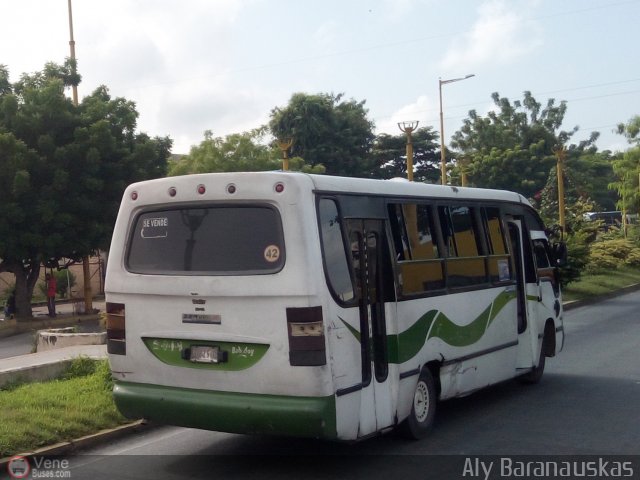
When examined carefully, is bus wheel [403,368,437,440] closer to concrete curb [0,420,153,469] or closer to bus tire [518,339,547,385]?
concrete curb [0,420,153,469]

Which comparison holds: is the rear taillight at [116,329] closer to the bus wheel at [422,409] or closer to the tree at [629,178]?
the bus wheel at [422,409]

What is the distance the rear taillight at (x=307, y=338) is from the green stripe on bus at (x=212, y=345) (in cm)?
27

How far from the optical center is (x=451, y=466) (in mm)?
7336

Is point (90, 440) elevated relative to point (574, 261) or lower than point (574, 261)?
lower

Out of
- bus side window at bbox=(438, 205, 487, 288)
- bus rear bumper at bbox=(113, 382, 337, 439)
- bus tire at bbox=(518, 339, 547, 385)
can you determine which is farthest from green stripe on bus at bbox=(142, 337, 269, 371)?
bus tire at bbox=(518, 339, 547, 385)

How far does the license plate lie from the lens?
712 centimetres

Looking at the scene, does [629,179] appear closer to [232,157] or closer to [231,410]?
[232,157]

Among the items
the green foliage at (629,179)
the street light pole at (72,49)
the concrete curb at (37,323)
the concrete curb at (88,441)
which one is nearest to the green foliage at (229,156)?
the street light pole at (72,49)

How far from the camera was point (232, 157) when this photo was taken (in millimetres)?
34625

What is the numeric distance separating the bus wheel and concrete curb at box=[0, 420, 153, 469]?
9.10ft

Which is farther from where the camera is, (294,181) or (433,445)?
(433,445)

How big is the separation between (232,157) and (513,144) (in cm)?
4588

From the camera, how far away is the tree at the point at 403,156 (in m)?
48.3

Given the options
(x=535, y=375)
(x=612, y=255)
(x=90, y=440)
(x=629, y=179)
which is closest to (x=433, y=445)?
(x=90, y=440)
